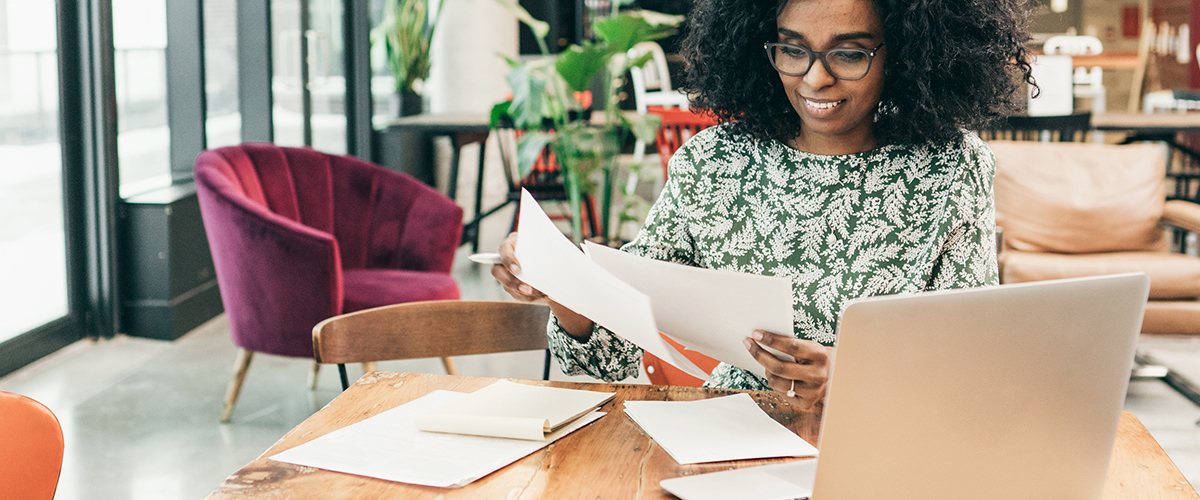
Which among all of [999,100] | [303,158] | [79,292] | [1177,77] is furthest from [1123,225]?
[1177,77]

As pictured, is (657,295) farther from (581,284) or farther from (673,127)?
(673,127)

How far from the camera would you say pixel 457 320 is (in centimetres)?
158

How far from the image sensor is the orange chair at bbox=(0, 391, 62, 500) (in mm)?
997

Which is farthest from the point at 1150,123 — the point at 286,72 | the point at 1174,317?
the point at 286,72

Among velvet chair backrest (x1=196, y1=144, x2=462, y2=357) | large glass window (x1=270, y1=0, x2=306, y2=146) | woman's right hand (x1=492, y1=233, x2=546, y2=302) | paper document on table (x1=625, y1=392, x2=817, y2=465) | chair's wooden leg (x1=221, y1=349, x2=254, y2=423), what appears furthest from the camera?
large glass window (x1=270, y1=0, x2=306, y2=146)

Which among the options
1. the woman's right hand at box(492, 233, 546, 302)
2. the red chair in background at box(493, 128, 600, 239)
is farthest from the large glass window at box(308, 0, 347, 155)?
the woman's right hand at box(492, 233, 546, 302)

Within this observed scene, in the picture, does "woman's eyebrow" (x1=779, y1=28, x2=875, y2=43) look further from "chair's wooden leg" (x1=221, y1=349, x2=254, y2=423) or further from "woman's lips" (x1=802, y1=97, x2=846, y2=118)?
"chair's wooden leg" (x1=221, y1=349, x2=254, y2=423)

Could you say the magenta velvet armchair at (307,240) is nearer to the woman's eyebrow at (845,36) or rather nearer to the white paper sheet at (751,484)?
the woman's eyebrow at (845,36)

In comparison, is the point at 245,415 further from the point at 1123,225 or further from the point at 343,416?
the point at 1123,225

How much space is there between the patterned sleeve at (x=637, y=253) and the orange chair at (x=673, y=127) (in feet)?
8.86

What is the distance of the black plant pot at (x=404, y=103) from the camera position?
594 centimetres

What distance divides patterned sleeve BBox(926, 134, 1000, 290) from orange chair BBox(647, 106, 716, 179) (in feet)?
9.22

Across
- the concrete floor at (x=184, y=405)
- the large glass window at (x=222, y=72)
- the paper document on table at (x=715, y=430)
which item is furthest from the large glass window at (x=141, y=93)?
the paper document on table at (x=715, y=430)

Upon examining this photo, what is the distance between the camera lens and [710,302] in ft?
3.14
